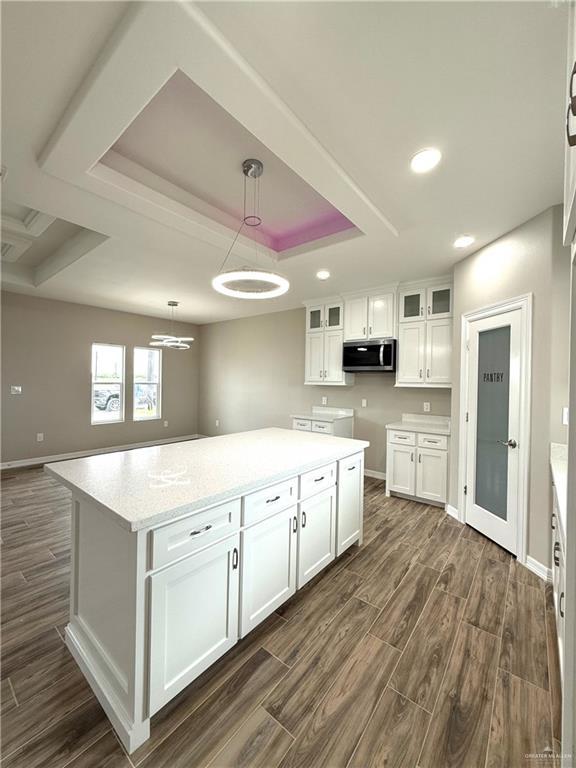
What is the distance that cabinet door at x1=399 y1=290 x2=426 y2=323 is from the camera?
13.5 feet

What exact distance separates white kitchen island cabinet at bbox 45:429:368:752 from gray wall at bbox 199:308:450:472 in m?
2.86

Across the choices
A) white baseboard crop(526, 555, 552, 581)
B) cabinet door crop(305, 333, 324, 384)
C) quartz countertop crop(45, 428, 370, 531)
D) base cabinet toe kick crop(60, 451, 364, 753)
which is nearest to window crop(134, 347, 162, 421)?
cabinet door crop(305, 333, 324, 384)

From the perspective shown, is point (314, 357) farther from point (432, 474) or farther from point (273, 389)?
point (432, 474)

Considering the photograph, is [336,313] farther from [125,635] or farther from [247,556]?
[125,635]

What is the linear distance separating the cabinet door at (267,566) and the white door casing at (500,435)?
1978 mm

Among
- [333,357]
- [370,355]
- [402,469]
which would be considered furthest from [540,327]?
[333,357]

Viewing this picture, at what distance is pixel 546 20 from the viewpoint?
1.20m

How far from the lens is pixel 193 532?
4.51 feet

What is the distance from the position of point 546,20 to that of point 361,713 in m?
2.91

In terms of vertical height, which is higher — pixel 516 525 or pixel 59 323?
pixel 59 323

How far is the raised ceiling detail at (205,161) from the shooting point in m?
1.86

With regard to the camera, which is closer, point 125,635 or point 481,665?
point 125,635

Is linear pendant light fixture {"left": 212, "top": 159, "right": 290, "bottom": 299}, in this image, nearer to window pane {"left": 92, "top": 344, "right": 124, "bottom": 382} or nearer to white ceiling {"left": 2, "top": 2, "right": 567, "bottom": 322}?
white ceiling {"left": 2, "top": 2, "right": 567, "bottom": 322}

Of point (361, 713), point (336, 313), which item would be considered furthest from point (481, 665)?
point (336, 313)
